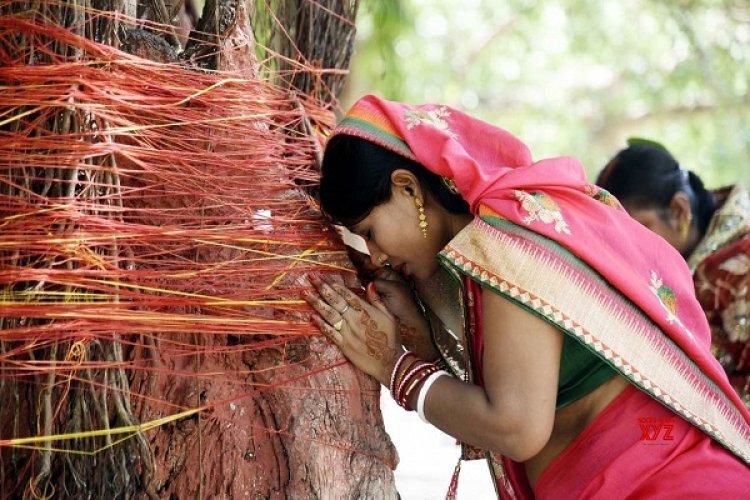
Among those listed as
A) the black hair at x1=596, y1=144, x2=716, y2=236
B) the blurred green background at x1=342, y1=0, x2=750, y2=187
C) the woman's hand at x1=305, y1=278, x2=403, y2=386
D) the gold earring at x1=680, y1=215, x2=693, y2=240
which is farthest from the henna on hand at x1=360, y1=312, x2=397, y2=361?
the blurred green background at x1=342, y1=0, x2=750, y2=187

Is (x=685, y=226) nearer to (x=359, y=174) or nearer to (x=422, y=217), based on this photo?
(x=422, y=217)

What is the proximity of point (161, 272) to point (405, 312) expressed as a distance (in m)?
0.56

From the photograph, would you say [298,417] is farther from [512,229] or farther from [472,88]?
[472,88]

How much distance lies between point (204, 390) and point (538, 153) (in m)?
9.95

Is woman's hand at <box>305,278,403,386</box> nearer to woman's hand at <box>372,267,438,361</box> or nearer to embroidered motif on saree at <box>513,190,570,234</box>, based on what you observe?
woman's hand at <box>372,267,438,361</box>

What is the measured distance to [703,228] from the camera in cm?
322

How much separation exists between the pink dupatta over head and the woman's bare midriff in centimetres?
9

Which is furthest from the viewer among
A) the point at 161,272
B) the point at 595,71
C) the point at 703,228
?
the point at 595,71

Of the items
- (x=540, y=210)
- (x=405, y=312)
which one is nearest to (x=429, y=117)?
(x=540, y=210)

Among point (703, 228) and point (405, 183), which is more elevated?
point (405, 183)

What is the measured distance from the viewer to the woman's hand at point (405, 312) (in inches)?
81.4

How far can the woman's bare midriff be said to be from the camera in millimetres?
1928

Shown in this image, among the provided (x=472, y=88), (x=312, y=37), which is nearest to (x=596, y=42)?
(x=472, y=88)

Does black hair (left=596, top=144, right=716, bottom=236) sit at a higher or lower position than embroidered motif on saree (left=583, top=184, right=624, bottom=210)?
lower
